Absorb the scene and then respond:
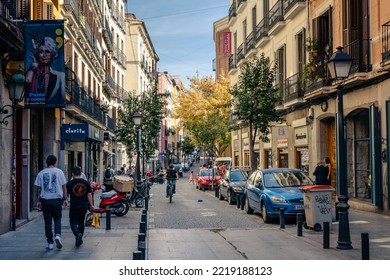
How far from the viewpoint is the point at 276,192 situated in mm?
Answer: 14273

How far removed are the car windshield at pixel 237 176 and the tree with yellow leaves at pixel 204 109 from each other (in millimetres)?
20901

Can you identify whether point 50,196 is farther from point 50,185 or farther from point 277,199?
point 277,199

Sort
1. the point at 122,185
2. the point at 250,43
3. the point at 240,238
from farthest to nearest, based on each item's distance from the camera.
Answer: the point at 250,43, the point at 122,185, the point at 240,238

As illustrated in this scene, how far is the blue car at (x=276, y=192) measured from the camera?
13.8 meters

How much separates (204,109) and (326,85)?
25.9 meters

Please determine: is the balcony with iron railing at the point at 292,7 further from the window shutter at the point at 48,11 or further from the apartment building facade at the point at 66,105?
the window shutter at the point at 48,11

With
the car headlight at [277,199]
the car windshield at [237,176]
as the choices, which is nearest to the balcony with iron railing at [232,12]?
the car windshield at [237,176]

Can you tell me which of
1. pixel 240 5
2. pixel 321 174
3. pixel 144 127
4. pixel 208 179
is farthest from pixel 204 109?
pixel 321 174

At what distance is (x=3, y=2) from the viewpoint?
1109cm

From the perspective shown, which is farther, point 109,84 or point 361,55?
point 109,84

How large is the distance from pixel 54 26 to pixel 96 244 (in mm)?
5080

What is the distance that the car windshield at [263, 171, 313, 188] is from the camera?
14861 mm

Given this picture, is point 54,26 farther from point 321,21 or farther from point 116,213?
point 321,21
